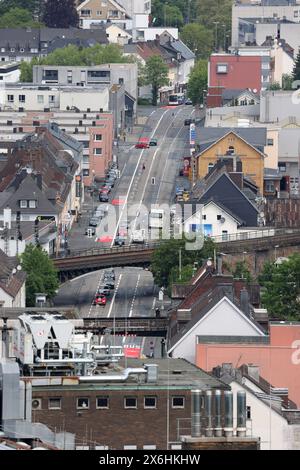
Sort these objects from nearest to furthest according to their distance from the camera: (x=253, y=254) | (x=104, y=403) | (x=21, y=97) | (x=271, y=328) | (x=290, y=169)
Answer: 1. (x=104, y=403)
2. (x=271, y=328)
3. (x=253, y=254)
4. (x=290, y=169)
5. (x=21, y=97)

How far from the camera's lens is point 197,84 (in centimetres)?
10125

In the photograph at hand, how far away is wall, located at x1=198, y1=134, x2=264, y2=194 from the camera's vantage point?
7731 cm

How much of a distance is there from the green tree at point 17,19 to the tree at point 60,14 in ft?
2.20

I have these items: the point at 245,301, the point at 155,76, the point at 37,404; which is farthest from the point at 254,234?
the point at 155,76

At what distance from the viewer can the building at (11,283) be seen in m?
50.3

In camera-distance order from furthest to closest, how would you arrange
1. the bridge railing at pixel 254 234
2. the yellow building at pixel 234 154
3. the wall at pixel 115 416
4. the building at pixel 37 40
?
the building at pixel 37 40
the yellow building at pixel 234 154
the bridge railing at pixel 254 234
the wall at pixel 115 416

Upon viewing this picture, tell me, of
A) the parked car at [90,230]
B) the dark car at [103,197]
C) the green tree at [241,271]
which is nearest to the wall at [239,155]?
the dark car at [103,197]

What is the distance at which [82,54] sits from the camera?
106188mm

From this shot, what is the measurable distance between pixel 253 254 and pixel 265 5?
2347 inches

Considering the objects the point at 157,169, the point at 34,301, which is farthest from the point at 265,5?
the point at 34,301

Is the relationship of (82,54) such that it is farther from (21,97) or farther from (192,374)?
(192,374)

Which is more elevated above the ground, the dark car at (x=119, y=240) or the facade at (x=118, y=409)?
the facade at (x=118, y=409)

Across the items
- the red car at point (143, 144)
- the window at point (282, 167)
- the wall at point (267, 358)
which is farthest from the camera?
the red car at point (143, 144)

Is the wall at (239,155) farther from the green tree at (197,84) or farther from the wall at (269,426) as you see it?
the wall at (269,426)
